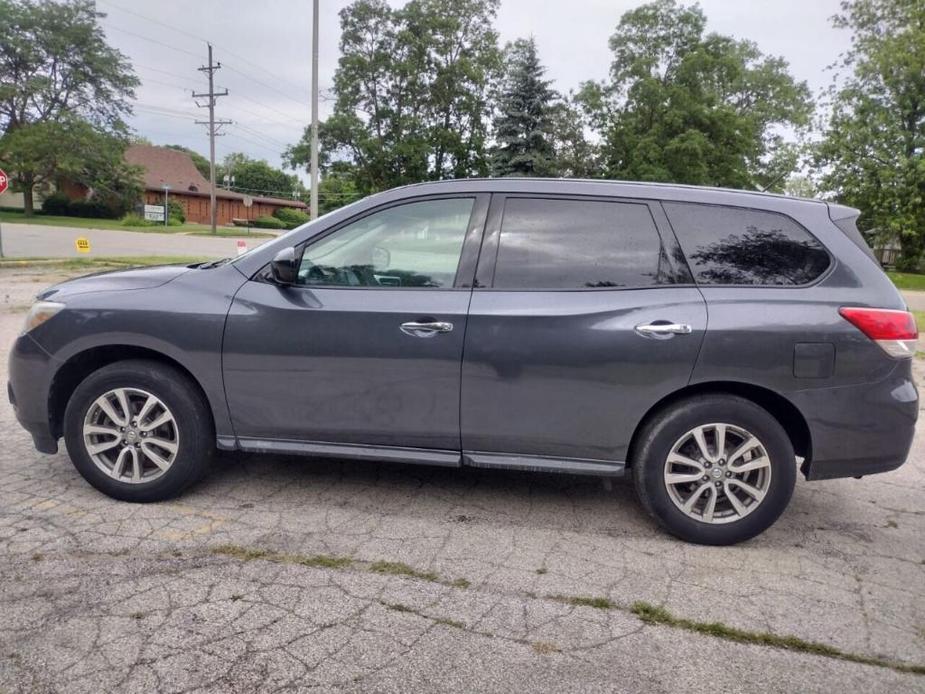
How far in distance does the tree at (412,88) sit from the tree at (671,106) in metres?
8.45

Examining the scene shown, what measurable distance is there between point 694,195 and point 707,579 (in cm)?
189

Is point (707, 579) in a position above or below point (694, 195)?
below

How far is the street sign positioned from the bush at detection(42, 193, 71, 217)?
23.2 ft

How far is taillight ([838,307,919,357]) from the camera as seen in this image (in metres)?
3.25

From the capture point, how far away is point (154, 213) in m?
53.0

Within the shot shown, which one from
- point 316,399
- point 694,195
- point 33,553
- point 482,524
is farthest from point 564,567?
point 33,553

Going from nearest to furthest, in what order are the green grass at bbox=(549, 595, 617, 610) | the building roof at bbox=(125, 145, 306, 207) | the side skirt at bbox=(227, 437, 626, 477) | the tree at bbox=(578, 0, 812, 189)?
Result: the green grass at bbox=(549, 595, 617, 610) < the side skirt at bbox=(227, 437, 626, 477) < the tree at bbox=(578, 0, 812, 189) < the building roof at bbox=(125, 145, 306, 207)

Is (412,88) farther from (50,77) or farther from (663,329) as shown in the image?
(663,329)

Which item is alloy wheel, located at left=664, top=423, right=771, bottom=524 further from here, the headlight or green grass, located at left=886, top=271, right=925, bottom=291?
green grass, located at left=886, top=271, right=925, bottom=291

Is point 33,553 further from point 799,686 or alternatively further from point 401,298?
point 799,686

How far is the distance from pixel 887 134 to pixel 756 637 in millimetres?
36855

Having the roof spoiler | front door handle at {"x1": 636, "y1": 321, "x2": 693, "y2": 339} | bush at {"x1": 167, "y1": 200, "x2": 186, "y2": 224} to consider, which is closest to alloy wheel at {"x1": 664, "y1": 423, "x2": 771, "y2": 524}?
front door handle at {"x1": 636, "y1": 321, "x2": 693, "y2": 339}

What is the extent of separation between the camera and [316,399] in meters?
3.55

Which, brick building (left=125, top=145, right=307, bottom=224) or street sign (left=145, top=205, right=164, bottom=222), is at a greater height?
brick building (left=125, top=145, right=307, bottom=224)
